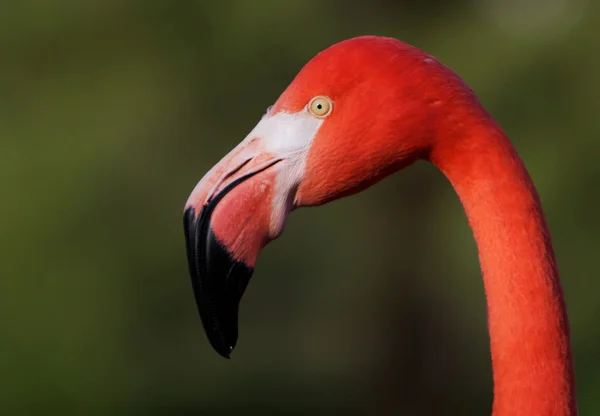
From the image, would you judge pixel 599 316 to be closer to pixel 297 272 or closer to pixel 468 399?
pixel 468 399

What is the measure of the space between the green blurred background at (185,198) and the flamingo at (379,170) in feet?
13.8

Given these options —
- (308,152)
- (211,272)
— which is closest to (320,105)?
(308,152)

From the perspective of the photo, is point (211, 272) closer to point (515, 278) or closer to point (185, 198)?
point (515, 278)

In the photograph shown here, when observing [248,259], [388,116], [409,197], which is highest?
[388,116]

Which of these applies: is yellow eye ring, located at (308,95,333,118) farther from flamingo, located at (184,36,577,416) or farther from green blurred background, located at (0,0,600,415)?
green blurred background, located at (0,0,600,415)

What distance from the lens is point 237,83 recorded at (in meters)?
5.78

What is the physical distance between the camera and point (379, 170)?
55.2 inches

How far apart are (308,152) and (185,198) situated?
453 cm

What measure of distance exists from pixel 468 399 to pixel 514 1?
10.1 ft

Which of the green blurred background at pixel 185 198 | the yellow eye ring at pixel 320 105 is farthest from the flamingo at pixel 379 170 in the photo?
the green blurred background at pixel 185 198

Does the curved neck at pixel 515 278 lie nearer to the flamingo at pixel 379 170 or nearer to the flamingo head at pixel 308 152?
the flamingo at pixel 379 170

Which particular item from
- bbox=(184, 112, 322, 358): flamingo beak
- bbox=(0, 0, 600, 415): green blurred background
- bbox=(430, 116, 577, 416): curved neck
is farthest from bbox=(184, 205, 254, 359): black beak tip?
bbox=(0, 0, 600, 415): green blurred background

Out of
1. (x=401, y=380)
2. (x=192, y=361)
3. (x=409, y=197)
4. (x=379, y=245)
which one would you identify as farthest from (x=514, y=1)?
(x=192, y=361)

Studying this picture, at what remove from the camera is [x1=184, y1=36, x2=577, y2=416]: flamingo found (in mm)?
1312
